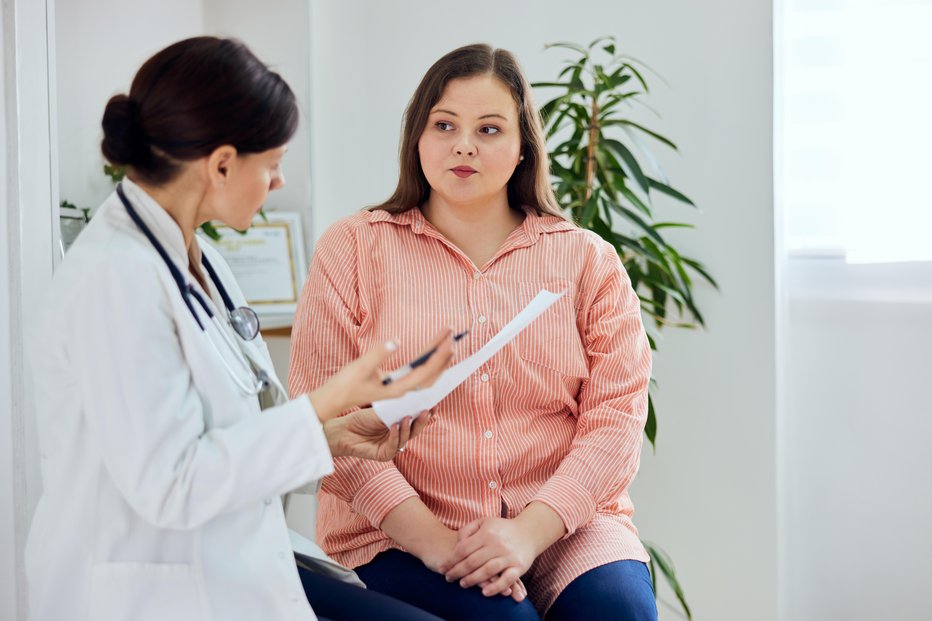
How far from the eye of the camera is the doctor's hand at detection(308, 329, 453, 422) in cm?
101

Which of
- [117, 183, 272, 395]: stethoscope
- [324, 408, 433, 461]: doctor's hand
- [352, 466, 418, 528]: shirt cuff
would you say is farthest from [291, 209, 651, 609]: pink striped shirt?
[117, 183, 272, 395]: stethoscope

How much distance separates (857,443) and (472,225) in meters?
1.44

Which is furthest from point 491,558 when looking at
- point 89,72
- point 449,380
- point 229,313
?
point 89,72

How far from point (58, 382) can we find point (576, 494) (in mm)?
817

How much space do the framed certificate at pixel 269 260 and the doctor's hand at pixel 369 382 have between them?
5.14 ft

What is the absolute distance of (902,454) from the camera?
2453 mm

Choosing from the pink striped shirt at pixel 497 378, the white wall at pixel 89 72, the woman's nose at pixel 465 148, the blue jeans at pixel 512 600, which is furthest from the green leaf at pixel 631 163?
the white wall at pixel 89 72

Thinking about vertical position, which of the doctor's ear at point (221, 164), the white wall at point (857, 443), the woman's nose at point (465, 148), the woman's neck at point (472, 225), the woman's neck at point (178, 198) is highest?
the woman's nose at point (465, 148)

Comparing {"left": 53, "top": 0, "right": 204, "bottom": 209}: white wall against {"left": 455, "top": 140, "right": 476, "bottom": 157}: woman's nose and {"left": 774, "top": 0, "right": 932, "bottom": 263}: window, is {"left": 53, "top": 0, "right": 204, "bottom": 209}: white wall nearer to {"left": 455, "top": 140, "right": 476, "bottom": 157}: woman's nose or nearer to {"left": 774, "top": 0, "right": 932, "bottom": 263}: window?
{"left": 455, "top": 140, "right": 476, "bottom": 157}: woman's nose

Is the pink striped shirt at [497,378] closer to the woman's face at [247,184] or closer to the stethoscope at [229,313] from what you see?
the stethoscope at [229,313]

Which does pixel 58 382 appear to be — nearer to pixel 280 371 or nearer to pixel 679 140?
pixel 280 371

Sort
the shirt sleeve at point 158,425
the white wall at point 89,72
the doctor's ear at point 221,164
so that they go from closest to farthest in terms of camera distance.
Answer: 1. the shirt sleeve at point 158,425
2. the doctor's ear at point 221,164
3. the white wall at point 89,72

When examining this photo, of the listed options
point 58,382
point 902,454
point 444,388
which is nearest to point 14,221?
point 58,382

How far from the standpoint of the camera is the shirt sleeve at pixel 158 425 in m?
0.97
